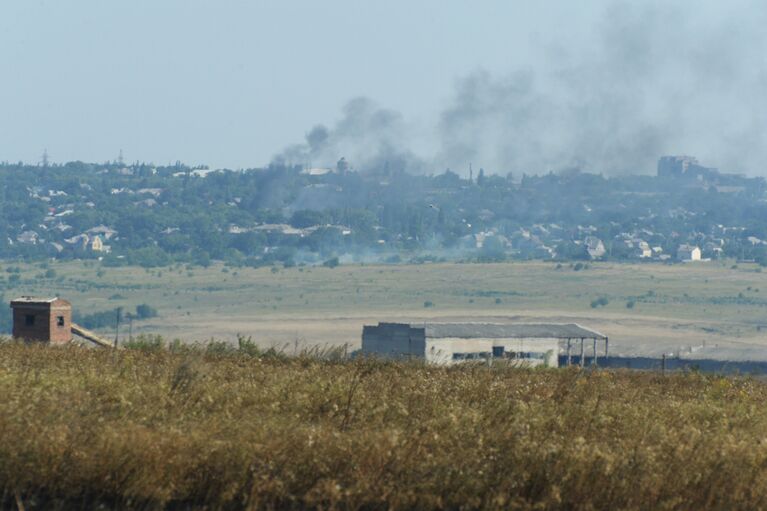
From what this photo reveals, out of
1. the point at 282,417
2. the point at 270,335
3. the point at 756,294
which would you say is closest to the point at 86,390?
the point at 282,417

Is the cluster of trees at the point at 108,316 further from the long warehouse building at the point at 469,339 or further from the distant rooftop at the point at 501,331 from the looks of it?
the long warehouse building at the point at 469,339

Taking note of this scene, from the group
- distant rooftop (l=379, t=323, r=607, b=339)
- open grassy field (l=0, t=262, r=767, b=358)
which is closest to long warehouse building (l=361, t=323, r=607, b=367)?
distant rooftop (l=379, t=323, r=607, b=339)

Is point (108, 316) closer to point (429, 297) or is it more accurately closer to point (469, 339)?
point (429, 297)

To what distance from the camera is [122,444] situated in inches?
412

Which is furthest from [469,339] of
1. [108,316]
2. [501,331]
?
[108,316]

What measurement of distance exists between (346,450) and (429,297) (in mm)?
136984

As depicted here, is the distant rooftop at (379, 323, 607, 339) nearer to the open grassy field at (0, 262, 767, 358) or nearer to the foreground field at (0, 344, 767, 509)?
the open grassy field at (0, 262, 767, 358)

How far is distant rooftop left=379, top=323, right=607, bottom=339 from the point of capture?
68375 mm

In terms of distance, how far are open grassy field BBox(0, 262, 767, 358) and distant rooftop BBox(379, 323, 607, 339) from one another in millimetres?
20160

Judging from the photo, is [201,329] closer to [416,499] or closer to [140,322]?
[140,322]

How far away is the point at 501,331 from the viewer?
236ft

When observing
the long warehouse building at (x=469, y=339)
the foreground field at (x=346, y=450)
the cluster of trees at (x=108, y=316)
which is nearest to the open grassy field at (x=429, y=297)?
the cluster of trees at (x=108, y=316)

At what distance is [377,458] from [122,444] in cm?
177

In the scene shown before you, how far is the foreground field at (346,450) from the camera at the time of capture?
403 inches
